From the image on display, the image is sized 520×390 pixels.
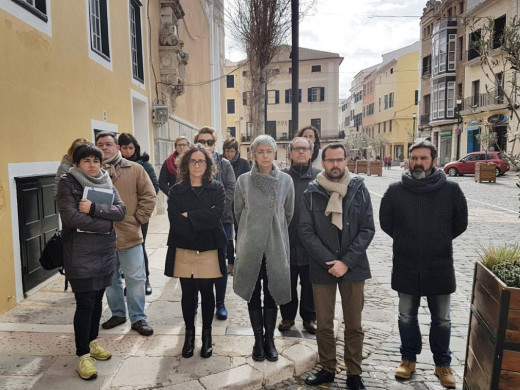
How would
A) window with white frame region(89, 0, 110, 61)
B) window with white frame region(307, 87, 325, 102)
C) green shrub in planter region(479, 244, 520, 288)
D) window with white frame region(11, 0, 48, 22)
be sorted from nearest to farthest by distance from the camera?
green shrub in planter region(479, 244, 520, 288) < window with white frame region(11, 0, 48, 22) < window with white frame region(89, 0, 110, 61) < window with white frame region(307, 87, 325, 102)

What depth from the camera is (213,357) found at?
349 cm

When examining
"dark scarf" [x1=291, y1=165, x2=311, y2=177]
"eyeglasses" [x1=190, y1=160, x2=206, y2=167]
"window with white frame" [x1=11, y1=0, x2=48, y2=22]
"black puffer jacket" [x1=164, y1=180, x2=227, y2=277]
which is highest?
"window with white frame" [x1=11, y1=0, x2=48, y2=22]

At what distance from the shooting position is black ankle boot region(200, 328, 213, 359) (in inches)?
137

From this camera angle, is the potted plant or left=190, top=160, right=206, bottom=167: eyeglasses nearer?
the potted plant

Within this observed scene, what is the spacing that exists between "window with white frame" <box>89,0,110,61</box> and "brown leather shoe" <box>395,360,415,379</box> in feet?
22.1

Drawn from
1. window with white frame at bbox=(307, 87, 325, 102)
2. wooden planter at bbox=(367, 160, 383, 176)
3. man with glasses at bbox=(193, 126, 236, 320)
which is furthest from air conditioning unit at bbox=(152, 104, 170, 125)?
window with white frame at bbox=(307, 87, 325, 102)

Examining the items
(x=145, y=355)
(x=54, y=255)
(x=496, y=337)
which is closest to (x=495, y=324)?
(x=496, y=337)

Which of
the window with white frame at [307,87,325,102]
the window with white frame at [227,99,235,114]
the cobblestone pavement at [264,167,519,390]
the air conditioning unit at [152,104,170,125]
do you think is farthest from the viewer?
the window with white frame at [307,87,325,102]

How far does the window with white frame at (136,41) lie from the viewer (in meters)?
9.68

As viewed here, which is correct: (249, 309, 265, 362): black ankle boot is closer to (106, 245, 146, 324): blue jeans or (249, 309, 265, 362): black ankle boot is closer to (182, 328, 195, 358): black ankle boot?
(182, 328, 195, 358): black ankle boot

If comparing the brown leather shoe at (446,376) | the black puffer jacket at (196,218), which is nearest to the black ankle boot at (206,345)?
the black puffer jacket at (196,218)

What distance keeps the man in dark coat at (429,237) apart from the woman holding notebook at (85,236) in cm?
225

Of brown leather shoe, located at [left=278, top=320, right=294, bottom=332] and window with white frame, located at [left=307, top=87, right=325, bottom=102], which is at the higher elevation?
window with white frame, located at [left=307, top=87, right=325, bottom=102]

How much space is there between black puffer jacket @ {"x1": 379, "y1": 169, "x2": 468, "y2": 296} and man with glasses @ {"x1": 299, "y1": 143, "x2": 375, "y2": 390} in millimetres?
329
